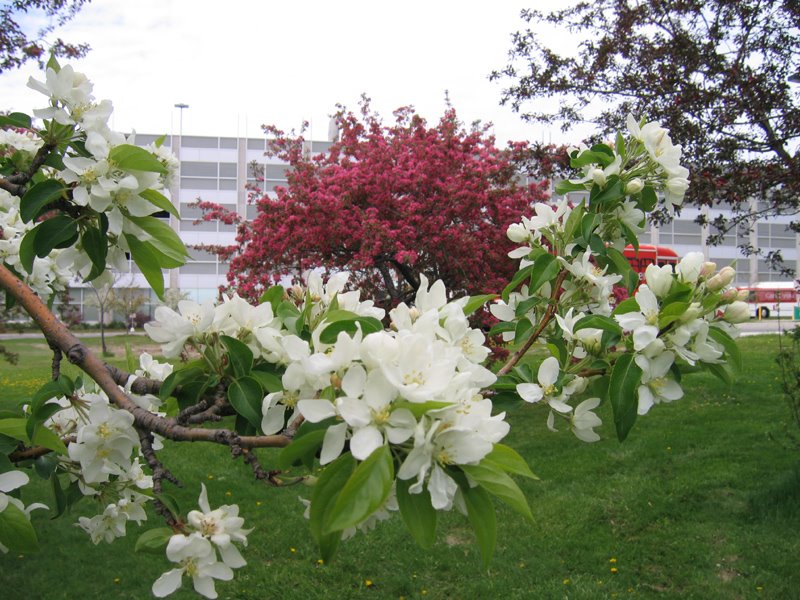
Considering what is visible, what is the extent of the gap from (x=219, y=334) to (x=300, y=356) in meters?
0.29

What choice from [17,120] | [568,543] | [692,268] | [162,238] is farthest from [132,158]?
[568,543]

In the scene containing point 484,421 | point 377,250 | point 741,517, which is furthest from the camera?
point 377,250

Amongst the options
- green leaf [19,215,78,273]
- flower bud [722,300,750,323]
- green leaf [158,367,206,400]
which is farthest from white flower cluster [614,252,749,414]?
green leaf [19,215,78,273]

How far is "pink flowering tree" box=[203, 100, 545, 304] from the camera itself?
24.7 ft

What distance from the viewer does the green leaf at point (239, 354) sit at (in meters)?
1.11

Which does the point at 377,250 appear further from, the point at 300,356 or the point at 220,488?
the point at 300,356

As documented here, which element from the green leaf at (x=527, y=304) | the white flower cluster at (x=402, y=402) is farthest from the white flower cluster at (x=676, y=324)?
the white flower cluster at (x=402, y=402)

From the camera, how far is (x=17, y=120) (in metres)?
1.29

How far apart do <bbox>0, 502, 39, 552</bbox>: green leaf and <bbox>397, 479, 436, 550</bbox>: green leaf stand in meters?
0.80

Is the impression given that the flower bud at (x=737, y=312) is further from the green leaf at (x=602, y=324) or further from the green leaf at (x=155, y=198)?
the green leaf at (x=155, y=198)

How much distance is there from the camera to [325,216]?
7.65m

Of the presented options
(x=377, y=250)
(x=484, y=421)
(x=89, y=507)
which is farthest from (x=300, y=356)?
(x=377, y=250)

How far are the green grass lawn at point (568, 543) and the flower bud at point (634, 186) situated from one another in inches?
122

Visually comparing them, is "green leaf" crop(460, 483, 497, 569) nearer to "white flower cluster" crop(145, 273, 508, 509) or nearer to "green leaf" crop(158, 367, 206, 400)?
"white flower cluster" crop(145, 273, 508, 509)
